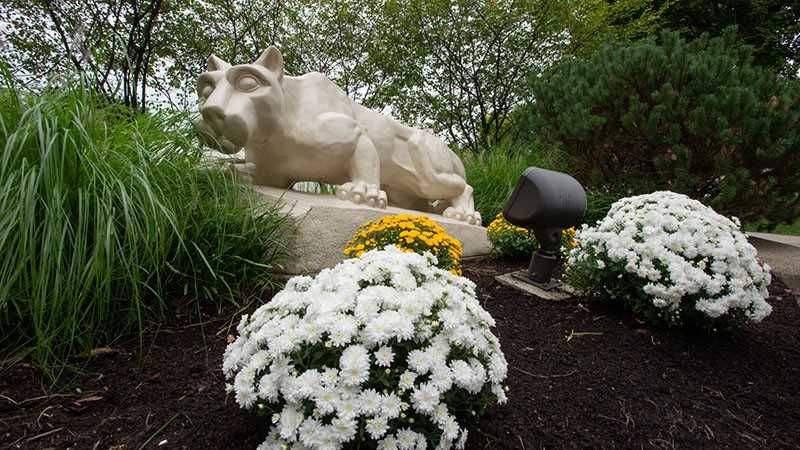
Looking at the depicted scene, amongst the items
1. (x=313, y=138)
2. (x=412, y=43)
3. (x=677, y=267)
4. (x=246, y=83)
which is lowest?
(x=677, y=267)

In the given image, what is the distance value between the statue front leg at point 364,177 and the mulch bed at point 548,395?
1.32m

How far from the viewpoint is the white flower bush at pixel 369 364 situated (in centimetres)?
106

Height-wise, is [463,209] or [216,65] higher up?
[216,65]

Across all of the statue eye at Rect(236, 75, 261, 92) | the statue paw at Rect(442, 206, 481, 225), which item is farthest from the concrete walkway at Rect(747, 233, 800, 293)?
the statue eye at Rect(236, 75, 261, 92)

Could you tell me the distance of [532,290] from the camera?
2.82 metres

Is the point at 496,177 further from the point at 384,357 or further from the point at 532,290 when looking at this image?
the point at 384,357

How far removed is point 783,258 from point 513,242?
3.61 m

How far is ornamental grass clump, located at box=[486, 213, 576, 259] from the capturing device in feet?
12.1

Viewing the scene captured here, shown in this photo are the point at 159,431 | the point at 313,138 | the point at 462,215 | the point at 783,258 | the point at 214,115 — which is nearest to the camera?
the point at 159,431

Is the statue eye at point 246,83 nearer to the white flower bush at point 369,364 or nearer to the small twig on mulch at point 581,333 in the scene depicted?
the white flower bush at point 369,364

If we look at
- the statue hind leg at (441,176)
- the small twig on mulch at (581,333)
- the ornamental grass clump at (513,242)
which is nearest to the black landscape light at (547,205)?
the small twig on mulch at (581,333)

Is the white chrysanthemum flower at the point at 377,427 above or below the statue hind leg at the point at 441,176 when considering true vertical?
below

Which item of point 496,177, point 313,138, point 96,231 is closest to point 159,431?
point 96,231

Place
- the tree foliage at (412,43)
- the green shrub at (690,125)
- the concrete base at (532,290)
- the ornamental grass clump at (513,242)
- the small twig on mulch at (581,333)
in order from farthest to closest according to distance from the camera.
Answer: the tree foliage at (412,43) < the green shrub at (690,125) < the ornamental grass clump at (513,242) < the concrete base at (532,290) < the small twig on mulch at (581,333)
